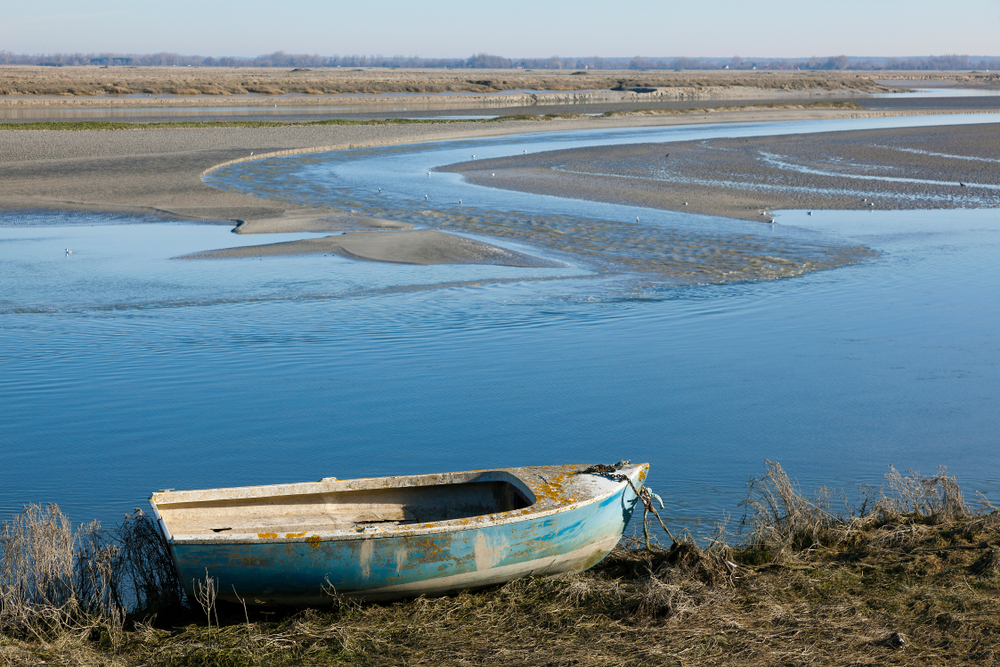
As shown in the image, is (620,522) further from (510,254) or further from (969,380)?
(510,254)

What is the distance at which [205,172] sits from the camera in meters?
29.5

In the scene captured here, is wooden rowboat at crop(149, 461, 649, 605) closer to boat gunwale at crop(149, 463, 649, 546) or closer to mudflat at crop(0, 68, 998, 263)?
boat gunwale at crop(149, 463, 649, 546)

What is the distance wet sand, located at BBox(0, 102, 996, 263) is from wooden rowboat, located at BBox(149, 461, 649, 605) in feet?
34.1

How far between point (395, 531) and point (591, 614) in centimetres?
134

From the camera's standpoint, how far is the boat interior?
602 centimetres

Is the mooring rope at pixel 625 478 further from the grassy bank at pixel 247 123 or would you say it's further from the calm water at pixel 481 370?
the grassy bank at pixel 247 123

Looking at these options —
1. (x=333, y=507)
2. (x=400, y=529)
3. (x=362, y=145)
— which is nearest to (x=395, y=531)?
(x=400, y=529)

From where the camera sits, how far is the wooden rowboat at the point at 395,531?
5469mm

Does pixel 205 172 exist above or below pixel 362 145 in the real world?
below

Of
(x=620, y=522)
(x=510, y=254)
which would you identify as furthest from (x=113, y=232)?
(x=620, y=522)

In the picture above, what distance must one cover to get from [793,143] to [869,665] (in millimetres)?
→ 37039

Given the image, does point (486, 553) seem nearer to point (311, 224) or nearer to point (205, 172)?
point (311, 224)

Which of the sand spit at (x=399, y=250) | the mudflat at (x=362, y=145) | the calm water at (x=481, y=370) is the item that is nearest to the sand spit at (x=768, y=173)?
the mudflat at (x=362, y=145)

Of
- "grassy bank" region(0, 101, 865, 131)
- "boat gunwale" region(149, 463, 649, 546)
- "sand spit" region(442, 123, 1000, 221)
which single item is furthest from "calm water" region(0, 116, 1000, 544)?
"grassy bank" region(0, 101, 865, 131)
